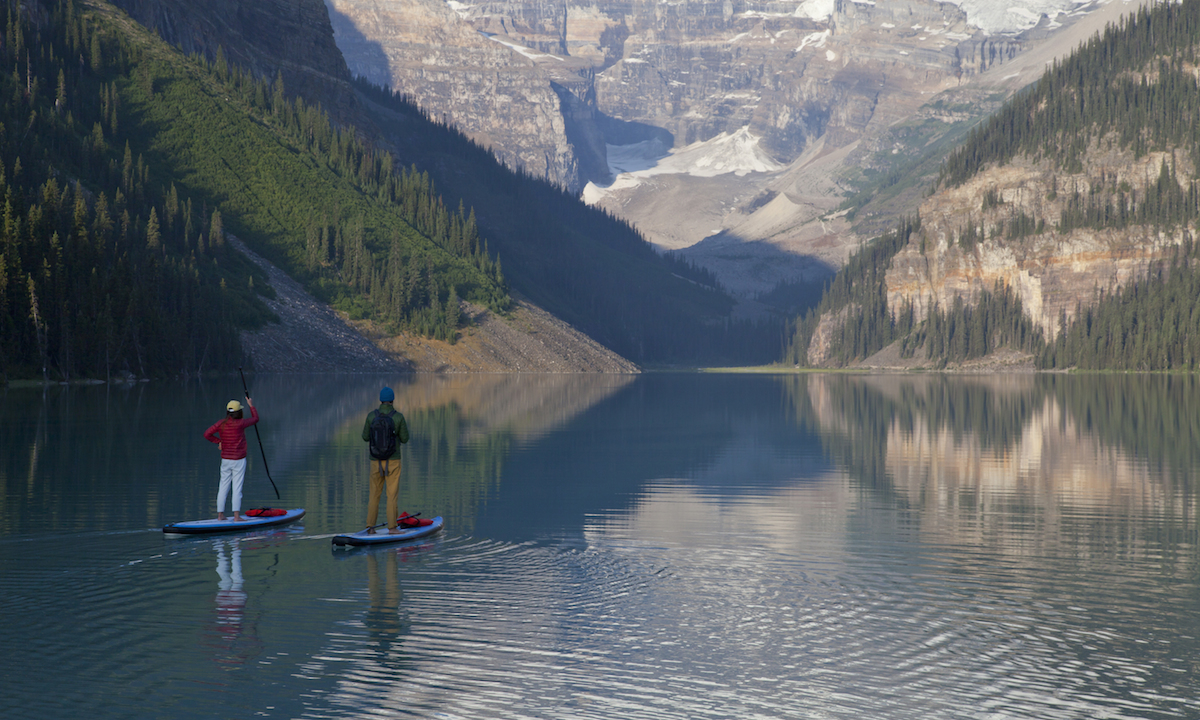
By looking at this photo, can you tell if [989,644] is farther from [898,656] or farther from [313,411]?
Answer: [313,411]

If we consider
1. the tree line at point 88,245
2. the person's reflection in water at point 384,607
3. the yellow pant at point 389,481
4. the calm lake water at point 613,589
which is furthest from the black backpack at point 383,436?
the tree line at point 88,245

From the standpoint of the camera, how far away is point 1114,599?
21.7 metres

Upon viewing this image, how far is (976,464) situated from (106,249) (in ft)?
360

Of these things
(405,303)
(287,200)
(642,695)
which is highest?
(287,200)

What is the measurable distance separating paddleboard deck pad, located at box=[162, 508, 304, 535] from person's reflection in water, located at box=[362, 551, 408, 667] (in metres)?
4.34

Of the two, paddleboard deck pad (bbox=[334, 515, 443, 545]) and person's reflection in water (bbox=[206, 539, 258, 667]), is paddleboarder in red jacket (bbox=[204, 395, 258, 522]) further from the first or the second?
paddleboard deck pad (bbox=[334, 515, 443, 545])

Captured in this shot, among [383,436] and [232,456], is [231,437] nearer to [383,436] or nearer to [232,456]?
[232,456]

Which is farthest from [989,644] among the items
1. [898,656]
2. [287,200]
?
[287,200]

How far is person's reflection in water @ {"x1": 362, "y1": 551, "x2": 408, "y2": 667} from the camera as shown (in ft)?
60.1

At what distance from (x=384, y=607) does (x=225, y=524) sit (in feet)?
30.2

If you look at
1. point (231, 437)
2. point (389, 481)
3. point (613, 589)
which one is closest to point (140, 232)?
point (231, 437)

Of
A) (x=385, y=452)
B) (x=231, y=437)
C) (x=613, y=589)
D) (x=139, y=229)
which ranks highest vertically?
(x=139, y=229)

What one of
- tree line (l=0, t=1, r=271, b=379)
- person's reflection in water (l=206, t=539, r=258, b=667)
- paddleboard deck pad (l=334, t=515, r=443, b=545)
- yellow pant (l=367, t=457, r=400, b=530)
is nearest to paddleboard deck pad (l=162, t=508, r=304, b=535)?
person's reflection in water (l=206, t=539, r=258, b=667)

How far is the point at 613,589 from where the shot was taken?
2247 cm
